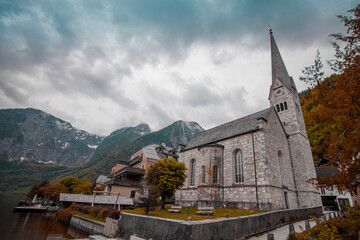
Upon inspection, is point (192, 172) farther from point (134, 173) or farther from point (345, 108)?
point (345, 108)

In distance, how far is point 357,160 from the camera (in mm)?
7094

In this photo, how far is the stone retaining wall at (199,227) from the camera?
21.8 ft

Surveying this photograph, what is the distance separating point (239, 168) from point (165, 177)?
29.5 feet

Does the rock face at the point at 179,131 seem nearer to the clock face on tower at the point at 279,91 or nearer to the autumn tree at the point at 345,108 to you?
the clock face on tower at the point at 279,91

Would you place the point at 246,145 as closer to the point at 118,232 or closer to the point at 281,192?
the point at 281,192

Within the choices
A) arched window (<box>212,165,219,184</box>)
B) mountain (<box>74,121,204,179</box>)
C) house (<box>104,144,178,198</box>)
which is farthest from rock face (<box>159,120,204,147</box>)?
arched window (<box>212,165,219,184</box>)

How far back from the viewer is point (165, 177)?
1984 cm

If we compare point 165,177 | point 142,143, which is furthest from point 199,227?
point 142,143

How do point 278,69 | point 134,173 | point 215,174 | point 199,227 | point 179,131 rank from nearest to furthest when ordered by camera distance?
point 199,227
point 215,174
point 278,69
point 134,173
point 179,131

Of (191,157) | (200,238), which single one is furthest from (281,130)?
(200,238)

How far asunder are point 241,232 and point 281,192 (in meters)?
13.8

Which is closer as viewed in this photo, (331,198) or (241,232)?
(241,232)

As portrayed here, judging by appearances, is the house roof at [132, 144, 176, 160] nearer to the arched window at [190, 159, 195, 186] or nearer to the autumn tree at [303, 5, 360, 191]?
the arched window at [190, 159, 195, 186]

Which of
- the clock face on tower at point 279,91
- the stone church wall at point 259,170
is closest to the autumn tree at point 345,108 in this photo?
the stone church wall at point 259,170
